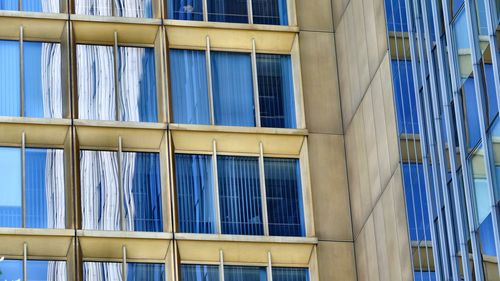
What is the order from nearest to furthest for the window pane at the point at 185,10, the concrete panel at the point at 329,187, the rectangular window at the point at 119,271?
1. the rectangular window at the point at 119,271
2. the concrete panel at the point at 329,187
3. the window pane at the point at 185,10

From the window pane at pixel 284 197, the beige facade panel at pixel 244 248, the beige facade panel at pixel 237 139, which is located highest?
the beige facade panel at pixel 237 139

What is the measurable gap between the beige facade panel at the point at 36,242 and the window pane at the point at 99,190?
839 mm

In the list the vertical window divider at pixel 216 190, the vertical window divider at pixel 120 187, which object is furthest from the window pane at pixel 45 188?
the vertical window divider at pixel 216 190

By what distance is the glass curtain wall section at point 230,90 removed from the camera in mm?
40594

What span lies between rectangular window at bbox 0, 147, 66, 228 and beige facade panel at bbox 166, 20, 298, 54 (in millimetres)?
4857

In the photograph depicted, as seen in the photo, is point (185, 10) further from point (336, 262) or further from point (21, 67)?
point (336, 262)

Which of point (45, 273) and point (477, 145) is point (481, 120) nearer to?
point (477, 145)

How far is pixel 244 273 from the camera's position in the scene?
129 feet

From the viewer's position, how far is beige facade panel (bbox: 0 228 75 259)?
124ft

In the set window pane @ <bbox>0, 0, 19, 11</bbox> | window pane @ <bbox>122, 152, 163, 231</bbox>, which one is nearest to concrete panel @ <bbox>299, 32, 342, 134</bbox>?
window pane @ <bbox>122, 152, 163, 231</bbox>

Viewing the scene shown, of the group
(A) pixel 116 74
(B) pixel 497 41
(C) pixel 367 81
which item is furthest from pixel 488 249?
(A) pixel 116 74

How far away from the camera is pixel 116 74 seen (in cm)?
4081

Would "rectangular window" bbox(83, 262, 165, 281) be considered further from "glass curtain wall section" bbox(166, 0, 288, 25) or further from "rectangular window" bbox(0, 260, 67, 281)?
"glass curtain wall section" bbox(166, 0, 288, 25)

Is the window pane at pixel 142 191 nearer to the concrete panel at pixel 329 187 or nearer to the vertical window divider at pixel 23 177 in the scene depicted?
the vertical window divider at pixel 23 177
